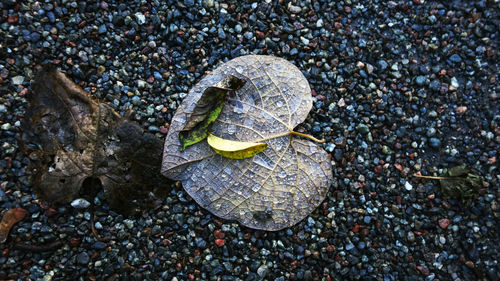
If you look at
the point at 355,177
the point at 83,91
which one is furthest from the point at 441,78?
the point at 83,91

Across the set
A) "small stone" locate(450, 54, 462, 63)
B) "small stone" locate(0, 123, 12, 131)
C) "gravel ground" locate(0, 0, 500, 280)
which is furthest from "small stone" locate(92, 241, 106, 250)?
"small stone" locate(450, 54, 462, 63)

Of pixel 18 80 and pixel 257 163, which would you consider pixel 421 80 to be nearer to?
pixel 257 163

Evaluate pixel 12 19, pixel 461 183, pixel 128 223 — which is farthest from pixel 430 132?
pixel 12 19

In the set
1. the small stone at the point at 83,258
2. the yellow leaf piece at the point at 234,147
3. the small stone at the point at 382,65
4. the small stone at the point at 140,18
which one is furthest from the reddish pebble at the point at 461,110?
the small stone at the point at 83,258

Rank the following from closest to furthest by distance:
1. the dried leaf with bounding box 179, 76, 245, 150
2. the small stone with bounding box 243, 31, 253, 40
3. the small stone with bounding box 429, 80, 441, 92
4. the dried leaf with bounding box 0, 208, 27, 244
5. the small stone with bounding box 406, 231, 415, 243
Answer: the dried leaf with bounding box 0, 208, 27, 244, the dried leaf with bounding box 179, 76, 245, 150, the small stone with bounding box 406, 231, 415, 243, the small stone with bounding box 243, 31, 253, 40, the small stone with bounding box 429, 80, 441, 92

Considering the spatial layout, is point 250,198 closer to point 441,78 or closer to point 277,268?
point 277,268

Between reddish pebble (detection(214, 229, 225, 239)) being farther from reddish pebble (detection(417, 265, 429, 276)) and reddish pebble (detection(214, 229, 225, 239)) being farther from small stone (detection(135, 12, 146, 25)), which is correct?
small stone (detection(135, 12, 146, 25))
